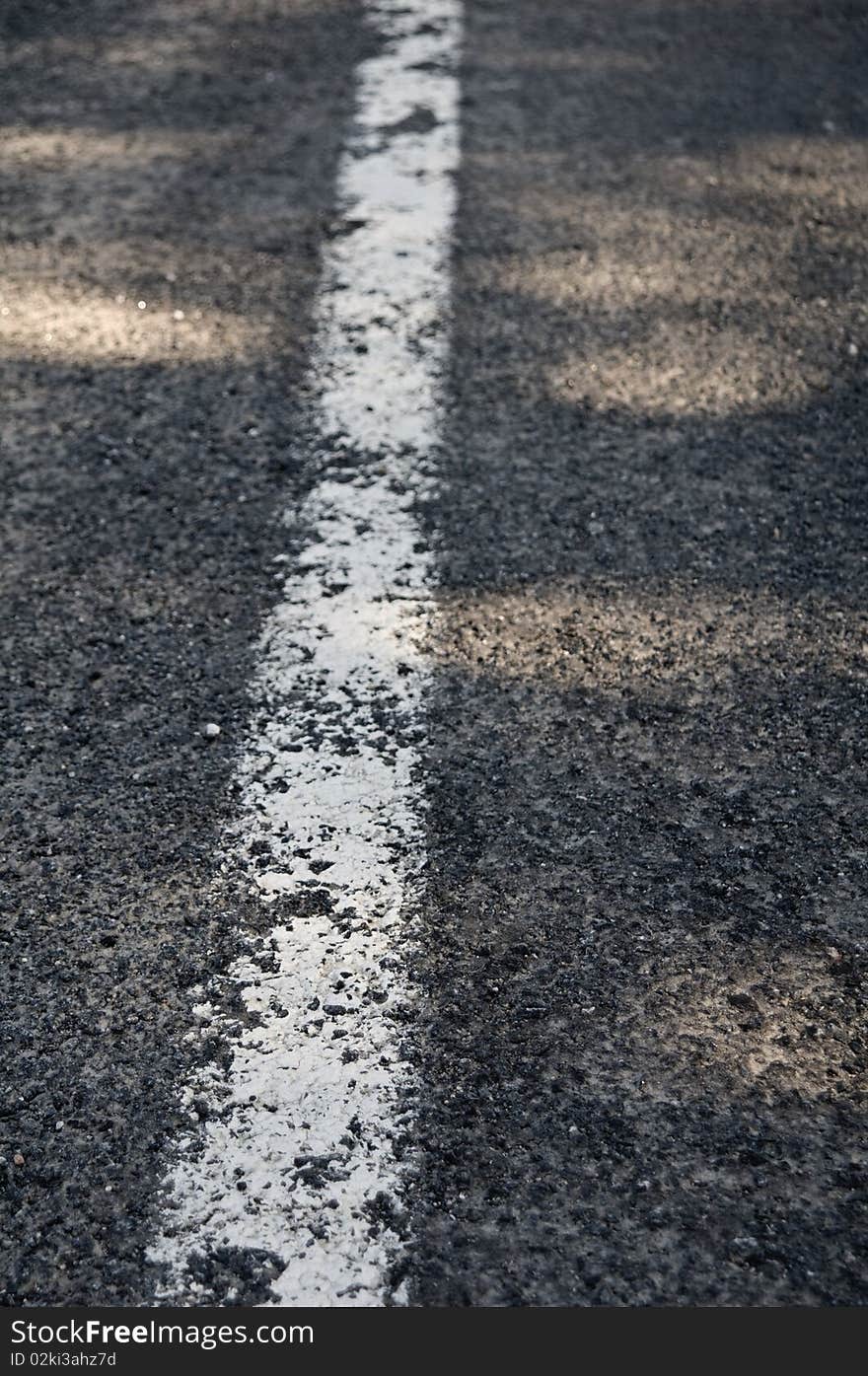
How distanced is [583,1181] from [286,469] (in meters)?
1.68

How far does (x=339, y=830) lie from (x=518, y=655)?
511 mm

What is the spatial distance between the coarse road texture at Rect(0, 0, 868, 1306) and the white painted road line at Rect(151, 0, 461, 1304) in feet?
0.15

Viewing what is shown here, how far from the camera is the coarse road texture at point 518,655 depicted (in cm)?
167

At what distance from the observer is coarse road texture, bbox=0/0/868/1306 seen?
167 centimetres

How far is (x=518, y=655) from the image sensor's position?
2385 millimetres

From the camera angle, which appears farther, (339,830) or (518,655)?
(518,655)

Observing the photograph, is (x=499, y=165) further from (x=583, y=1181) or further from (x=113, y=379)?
(x=583, y=1181)

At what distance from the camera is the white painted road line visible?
5.39 feet

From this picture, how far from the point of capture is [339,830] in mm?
2105

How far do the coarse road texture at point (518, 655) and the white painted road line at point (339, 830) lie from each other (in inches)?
1.8

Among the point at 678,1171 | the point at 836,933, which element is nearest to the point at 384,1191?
the point at 678,1171

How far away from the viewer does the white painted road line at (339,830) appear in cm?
164

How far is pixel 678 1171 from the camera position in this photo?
5.46ft

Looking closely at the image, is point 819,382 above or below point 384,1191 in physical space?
above
